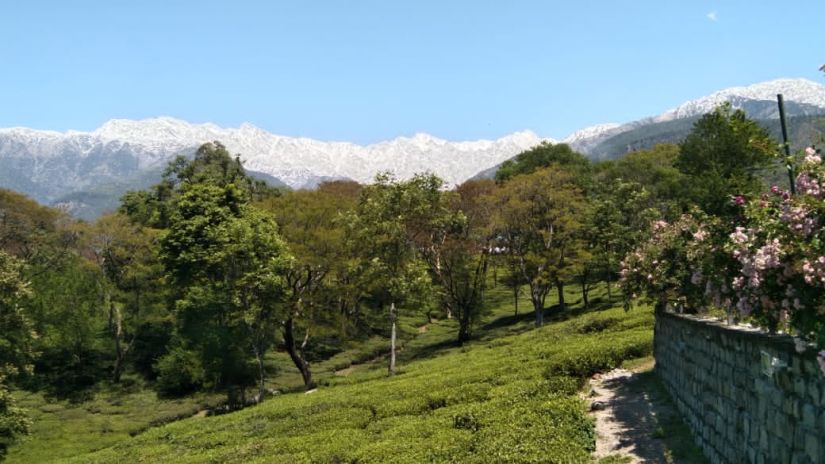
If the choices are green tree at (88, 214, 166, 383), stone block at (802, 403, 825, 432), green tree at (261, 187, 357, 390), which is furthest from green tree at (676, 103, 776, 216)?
green tree at (88, 214, 166, 383)

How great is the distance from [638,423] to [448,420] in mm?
6543

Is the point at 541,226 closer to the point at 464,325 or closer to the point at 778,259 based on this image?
the point at 464,325

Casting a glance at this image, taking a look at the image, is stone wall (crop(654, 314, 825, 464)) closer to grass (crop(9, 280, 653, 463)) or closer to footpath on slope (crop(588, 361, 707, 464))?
footpath on slope (crop(588, 361, 707, 464))

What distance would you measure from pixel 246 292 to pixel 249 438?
17.1 m

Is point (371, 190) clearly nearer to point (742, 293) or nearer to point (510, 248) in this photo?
point (510, 248)

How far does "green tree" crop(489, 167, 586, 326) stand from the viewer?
5397cm

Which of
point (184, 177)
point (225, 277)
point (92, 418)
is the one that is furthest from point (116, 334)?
point (184, 177)

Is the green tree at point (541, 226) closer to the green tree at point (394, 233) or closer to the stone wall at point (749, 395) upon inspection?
the green tree at point (394, 233)

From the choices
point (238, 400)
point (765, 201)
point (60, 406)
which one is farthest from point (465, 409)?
point (60, 406)

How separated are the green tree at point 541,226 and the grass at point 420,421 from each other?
472 inches

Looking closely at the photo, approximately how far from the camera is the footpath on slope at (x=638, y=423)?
516 inches

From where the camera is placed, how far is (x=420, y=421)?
20641 millimetres

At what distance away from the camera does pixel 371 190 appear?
4953 centimetres

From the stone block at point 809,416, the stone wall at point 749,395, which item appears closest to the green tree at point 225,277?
the stone wall at point 749,395
